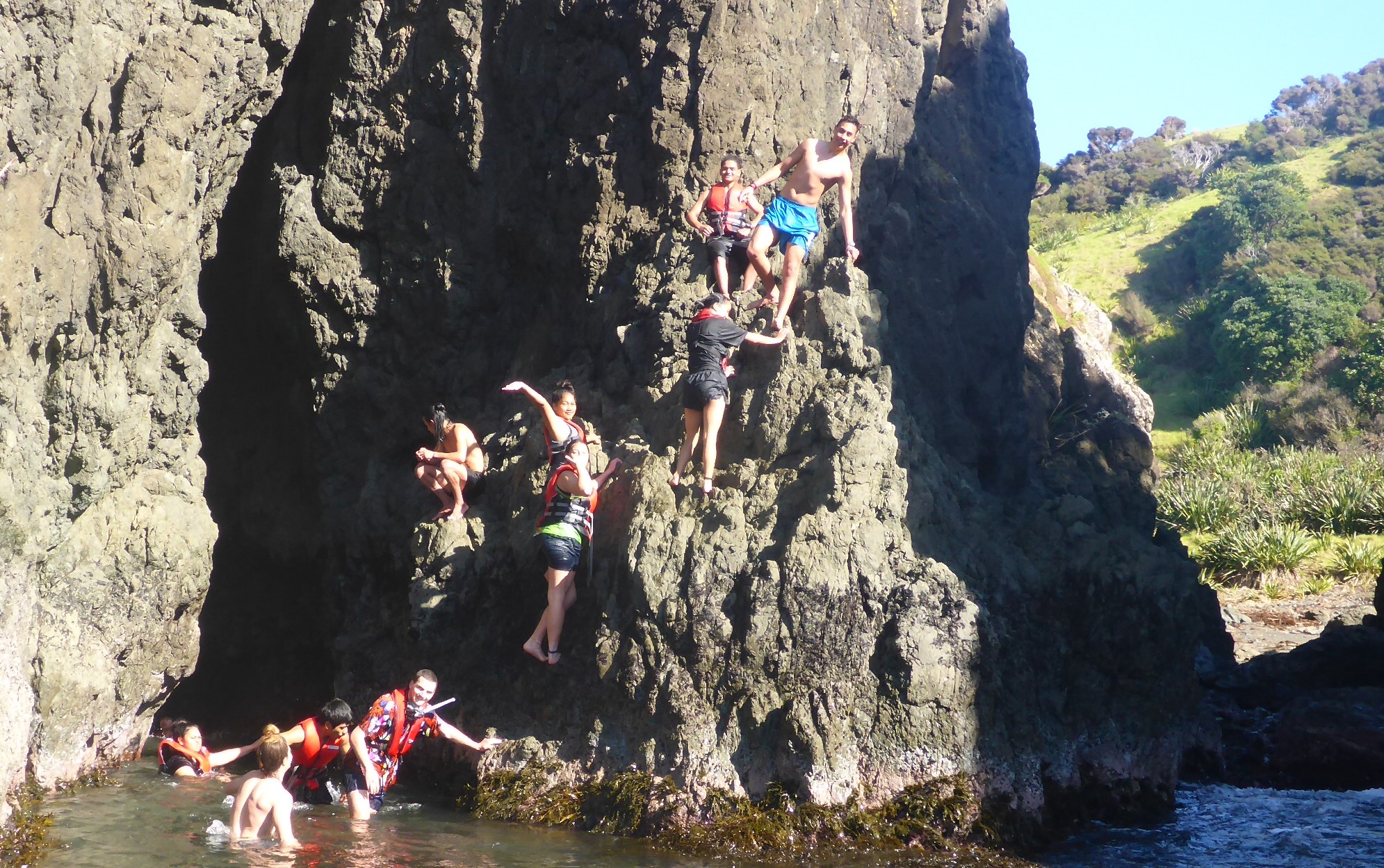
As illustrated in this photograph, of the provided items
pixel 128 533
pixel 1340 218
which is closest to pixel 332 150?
pixel 128 533

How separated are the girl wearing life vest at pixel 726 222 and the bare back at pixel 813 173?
343 mm

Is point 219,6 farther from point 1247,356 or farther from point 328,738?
point 1247,356

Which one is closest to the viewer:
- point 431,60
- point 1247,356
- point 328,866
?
point 328,866

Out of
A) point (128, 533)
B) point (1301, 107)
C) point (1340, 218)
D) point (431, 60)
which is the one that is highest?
point (1301, 107)

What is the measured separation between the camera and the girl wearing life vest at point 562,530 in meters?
8.16

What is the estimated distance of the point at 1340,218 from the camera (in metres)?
41.7

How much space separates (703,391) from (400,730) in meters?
3.02

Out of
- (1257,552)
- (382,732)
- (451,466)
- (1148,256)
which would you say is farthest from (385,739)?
(1148,256)

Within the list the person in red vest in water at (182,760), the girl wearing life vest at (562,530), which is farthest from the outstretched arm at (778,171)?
the person in red vest in water at (182,760)

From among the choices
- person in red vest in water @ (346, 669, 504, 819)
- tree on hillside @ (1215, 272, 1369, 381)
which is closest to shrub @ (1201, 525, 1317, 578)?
tree on hillside @ (1215, 272, 1369, 381)

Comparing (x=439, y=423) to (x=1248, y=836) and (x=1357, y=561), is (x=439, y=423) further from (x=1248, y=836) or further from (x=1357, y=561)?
(x=1357, y=561)

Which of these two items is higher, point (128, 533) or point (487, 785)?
point (128, 533)

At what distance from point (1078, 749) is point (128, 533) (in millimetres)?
7032

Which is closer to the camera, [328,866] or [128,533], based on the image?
[328,866]
